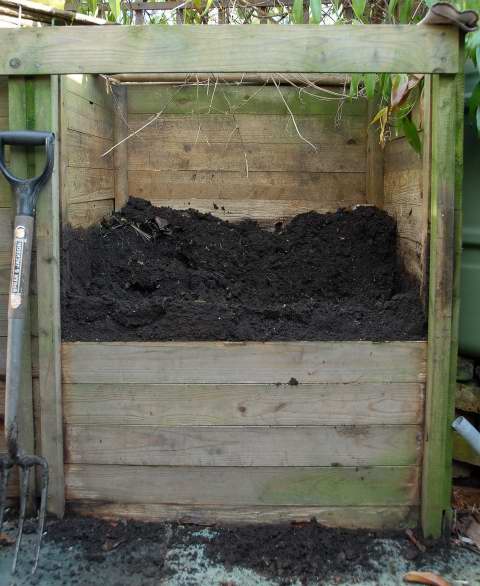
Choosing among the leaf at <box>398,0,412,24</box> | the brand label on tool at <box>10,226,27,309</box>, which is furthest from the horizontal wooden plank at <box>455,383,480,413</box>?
the brand label on tool at <box>10,226,27,309</box>

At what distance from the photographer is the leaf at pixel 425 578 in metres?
2.17

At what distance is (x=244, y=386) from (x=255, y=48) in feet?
3.81

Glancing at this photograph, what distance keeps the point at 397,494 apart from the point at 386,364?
Result: 49 centimetres

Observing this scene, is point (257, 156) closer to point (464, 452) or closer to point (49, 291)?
point (49, 291)

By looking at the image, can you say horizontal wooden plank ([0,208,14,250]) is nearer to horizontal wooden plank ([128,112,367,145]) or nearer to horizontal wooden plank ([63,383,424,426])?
horizontal wooden plank ([63,383,424,426])

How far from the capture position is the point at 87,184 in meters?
2.86

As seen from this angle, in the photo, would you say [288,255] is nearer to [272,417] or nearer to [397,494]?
[272,417]

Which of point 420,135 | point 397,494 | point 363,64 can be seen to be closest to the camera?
point 363,64

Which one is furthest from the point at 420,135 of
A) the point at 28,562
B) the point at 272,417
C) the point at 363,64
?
the point at 28,562

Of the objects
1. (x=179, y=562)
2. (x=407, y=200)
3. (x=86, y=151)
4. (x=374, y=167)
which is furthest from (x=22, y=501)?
(x=374, y=167)

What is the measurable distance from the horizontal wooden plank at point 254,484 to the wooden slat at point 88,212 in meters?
0.96

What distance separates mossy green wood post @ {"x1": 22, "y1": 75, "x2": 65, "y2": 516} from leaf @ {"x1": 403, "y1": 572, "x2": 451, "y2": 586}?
4.12 ft

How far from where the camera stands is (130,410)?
2.40 meters

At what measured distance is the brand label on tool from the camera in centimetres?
228
